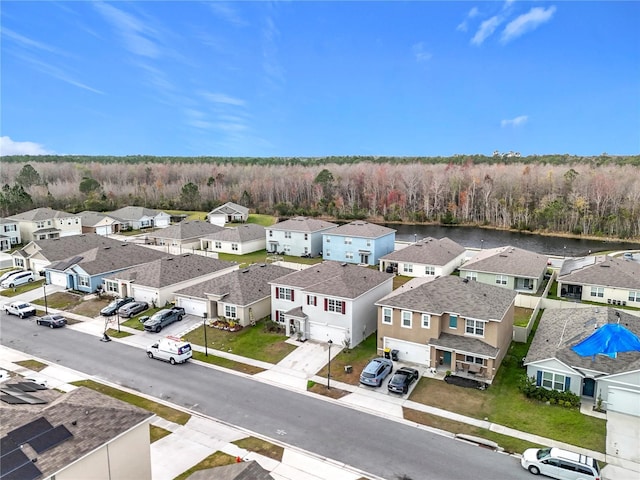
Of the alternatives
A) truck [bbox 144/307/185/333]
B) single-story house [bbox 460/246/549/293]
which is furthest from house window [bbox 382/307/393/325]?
single-story house [bbox 460/246/549/293]

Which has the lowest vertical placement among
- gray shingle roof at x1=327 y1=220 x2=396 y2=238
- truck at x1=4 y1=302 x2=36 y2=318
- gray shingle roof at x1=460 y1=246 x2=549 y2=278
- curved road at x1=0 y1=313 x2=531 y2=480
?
curved road at x1=0 y1=313 x2=531 y2=480

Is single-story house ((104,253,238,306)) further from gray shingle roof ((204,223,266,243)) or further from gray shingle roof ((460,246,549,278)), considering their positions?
gray shingle roof ((460,246,549,278))

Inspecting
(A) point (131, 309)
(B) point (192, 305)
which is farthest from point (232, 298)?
(A) point (131, 309)

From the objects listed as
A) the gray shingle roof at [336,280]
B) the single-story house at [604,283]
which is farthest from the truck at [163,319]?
the single-story house at [604,283]

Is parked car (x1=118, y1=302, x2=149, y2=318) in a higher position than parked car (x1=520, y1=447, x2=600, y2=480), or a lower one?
higher

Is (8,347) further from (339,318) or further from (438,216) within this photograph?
(438,216)

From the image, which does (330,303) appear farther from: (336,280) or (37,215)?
(37,215)
